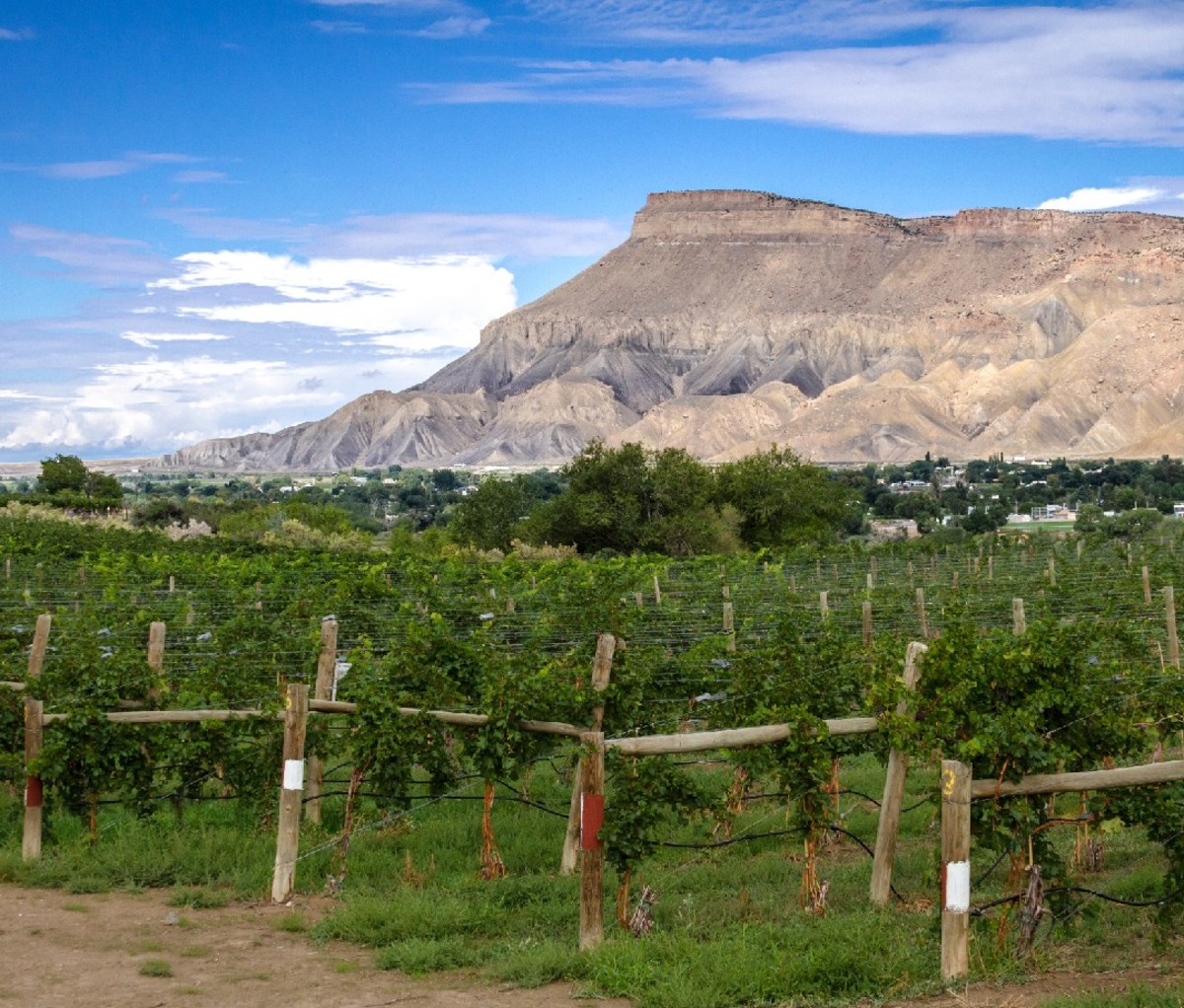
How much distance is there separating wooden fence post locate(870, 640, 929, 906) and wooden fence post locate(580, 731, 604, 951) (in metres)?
1.97

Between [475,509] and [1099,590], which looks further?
[475,509]

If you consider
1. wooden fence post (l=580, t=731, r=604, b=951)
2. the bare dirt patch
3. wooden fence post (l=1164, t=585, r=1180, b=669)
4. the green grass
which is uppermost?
wooden fence post (l=1164, t=585, r=1180, b=669)

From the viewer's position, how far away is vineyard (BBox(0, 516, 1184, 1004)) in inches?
309

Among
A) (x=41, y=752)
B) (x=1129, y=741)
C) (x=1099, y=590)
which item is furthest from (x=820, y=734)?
(x=1099, y=590)

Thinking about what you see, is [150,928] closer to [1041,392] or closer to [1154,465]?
[1154,465]

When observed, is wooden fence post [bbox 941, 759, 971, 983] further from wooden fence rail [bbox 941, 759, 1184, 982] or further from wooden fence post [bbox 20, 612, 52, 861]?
wooden fence post [bbox 20, 612, 52, 861]

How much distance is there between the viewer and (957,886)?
7301mm

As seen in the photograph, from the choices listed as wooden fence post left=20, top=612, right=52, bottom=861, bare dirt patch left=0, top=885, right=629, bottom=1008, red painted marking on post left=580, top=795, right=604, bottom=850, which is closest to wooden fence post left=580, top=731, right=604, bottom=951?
red painted marking on post left=580, top=795, right=604, bottom=850

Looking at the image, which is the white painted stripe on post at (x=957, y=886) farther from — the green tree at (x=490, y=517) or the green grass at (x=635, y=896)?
the green tree at (x=490, y=517)

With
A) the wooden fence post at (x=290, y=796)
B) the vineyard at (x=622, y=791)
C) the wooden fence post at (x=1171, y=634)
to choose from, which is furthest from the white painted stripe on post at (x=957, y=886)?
the wooden fence post at (x=1171, y=634)

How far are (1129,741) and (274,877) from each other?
5591mm

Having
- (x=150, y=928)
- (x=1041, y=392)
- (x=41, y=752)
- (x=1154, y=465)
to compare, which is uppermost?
(x=1041, y=392)

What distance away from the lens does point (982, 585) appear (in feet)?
82.8

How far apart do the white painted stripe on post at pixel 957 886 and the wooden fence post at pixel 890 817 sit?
67.6 inches
